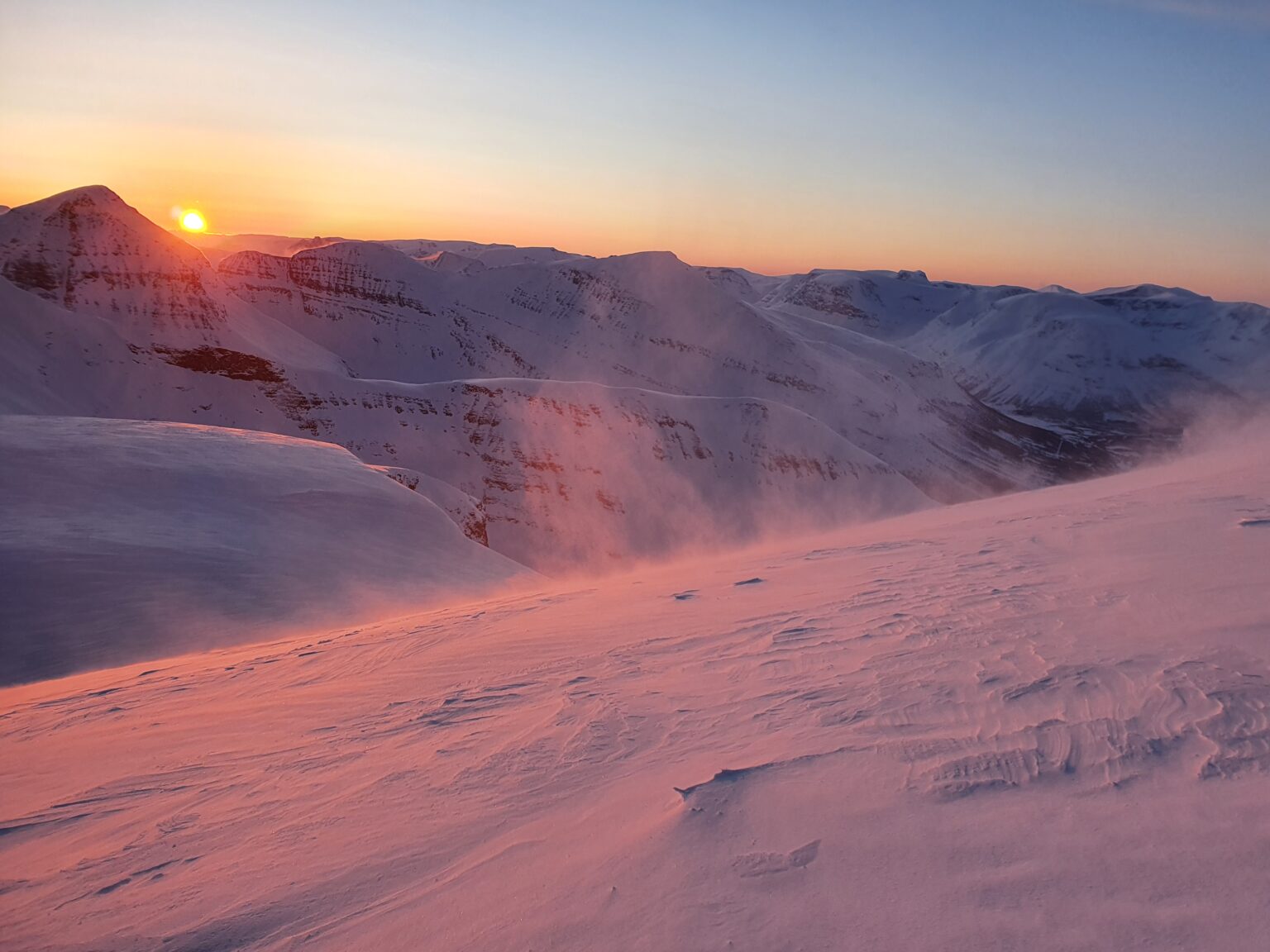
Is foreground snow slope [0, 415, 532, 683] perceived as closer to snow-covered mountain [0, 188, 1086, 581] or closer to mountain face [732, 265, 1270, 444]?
snow-covered mountain [0, 188, 1086, 581]

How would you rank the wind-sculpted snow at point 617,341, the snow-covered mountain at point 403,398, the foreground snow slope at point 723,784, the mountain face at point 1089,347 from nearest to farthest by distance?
the foreground snow slope at point 723,784 < the snow-covered mountain at point 403,398 < the wind-sculpted snow at point 617,341 < the mountain face at point 1089,347

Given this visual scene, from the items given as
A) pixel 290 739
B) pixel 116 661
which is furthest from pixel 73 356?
pixel 290 739

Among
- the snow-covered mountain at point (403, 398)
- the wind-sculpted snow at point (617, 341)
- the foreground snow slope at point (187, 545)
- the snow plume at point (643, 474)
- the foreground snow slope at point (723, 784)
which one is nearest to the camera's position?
the foreground snow slope at point (723, 784)

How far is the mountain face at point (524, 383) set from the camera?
31266 millimetres

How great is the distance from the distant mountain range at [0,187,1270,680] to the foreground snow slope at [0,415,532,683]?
0.98 feet

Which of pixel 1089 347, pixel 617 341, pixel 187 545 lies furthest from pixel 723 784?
pixel 1089 347

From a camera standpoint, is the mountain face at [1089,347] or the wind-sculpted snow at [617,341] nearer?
the wind-sculpted snow at [617,341]

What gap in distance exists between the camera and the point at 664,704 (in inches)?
170

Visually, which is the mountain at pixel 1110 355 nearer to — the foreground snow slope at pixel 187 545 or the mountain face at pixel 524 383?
the mountain face at pixel 524 383

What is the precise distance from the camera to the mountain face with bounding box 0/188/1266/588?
31.3 m

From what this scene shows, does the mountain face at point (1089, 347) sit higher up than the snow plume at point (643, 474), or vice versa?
the mountain face at point (1089, 347)

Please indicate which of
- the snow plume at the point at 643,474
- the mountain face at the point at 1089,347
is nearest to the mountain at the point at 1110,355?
the mountain face at the point at 1089,347

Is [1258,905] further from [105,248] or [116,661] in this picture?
[105,248]

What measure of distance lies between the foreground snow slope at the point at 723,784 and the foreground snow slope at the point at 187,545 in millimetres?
2770
